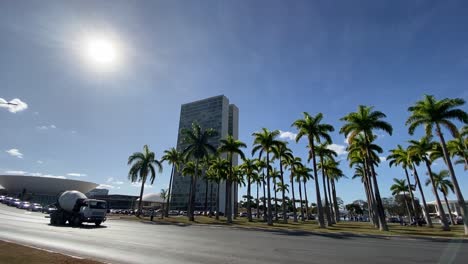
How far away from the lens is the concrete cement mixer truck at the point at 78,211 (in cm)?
2572

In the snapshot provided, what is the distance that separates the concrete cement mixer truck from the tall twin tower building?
97.1 metres

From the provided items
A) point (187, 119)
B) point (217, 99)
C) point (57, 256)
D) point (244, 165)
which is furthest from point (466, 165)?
point (187, 119)

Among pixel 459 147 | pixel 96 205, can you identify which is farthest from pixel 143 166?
pixel 459 147

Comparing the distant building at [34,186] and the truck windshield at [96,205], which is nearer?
the truck windshield at [96,205]

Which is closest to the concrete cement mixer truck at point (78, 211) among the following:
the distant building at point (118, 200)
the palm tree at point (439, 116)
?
the palm tree at point (439, 116)

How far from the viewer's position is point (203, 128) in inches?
5418

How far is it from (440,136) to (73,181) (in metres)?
135

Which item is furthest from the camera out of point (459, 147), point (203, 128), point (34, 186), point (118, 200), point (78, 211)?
point (203, 128)

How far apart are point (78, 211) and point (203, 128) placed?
11172 cm

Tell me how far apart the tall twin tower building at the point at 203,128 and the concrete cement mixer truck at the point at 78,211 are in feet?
319

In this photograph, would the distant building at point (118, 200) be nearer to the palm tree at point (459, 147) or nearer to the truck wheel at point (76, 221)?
the truck wheel at point (76, 221)

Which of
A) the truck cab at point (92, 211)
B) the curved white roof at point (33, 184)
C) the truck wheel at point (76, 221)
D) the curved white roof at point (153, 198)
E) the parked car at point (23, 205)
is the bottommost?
the truck wheel at point (76, 221)

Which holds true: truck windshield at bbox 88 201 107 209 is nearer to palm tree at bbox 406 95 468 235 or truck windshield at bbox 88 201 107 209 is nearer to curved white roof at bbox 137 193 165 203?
palm tree at bbox 406 95 468 235

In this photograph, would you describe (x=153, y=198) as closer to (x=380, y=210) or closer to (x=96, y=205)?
(x=96, y=205)
